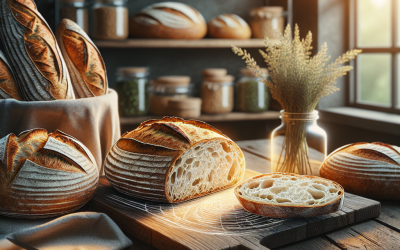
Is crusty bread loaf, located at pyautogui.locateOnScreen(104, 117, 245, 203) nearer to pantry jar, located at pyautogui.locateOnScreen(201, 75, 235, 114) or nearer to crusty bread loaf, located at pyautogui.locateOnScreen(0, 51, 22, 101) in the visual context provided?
crusty bread loaf, located at pyautogui.locateOnScreen(0, 51, 22, 101)

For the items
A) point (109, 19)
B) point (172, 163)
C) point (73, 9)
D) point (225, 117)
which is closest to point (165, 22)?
point (109, 19)

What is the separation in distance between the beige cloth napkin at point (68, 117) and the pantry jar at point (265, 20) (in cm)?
138

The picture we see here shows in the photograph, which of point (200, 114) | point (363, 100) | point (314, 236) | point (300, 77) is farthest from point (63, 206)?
point (363, 100)

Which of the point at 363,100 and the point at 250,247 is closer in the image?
the point at 250,247

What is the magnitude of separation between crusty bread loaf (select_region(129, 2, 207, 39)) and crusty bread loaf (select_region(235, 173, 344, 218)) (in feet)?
4.16

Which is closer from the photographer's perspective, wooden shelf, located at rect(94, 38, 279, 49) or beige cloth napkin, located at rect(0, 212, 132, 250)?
beige cloth napkin, located at rect(0, 212, 132, 250)

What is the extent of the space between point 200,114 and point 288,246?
4.71 ft

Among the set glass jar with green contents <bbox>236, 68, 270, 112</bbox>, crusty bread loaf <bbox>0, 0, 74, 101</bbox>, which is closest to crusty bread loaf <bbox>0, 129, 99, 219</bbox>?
crusty bread loaf <bbox>0, 0, 74, 101</bbox>

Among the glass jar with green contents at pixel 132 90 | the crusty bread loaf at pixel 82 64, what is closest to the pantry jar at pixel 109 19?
the glass jar with green contents at pixel 132 90

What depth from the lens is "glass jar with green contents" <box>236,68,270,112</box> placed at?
2154mm

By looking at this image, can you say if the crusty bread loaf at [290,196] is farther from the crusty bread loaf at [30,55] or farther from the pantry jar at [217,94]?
the pantry jar at [217,94]

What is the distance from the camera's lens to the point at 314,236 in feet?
2.53

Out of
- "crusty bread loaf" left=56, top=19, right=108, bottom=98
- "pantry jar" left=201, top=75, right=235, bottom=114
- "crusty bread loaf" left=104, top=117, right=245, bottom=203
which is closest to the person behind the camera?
"crusty bread loaf" left=104, top=117, right=245, bottom=203

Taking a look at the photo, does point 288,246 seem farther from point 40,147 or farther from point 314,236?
point 40,147
